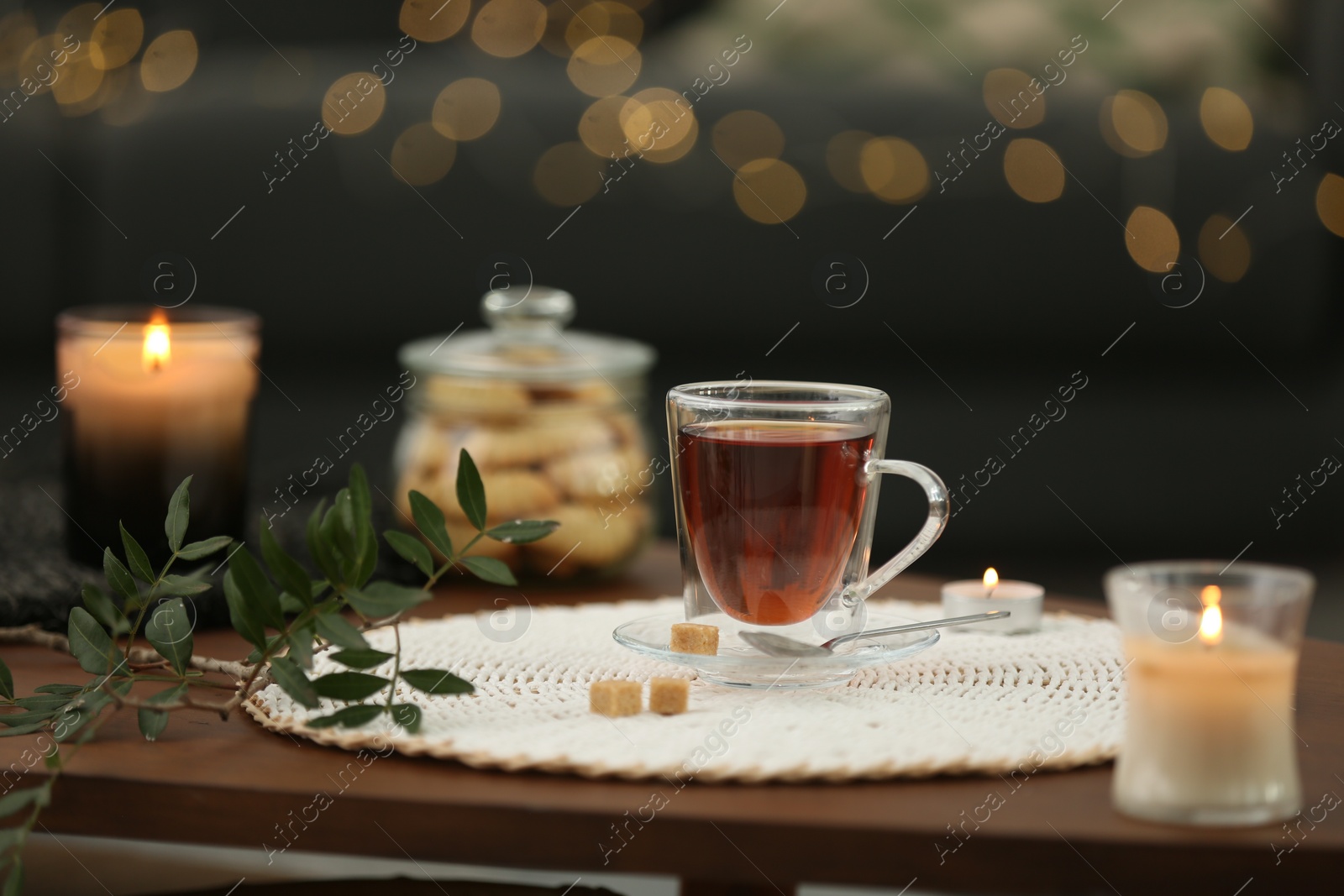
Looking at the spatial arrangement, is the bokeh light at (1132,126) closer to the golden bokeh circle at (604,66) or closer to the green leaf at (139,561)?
the golden bokeh circle at (604,66)

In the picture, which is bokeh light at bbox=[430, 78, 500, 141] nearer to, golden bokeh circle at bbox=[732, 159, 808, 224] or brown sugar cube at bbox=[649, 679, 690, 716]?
golden bokeh circle at bbox=[732, 159, 808, 224]

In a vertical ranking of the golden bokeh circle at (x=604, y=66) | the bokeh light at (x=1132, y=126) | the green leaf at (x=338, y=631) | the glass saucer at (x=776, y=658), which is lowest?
the glass saucer at (x=776, y=658)

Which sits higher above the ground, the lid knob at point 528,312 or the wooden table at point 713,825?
the lid knob at point 528,312

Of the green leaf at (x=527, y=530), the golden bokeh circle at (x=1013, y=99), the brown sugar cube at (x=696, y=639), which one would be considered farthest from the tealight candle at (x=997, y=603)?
the golden bokeh circle at (x=1013, y=99)

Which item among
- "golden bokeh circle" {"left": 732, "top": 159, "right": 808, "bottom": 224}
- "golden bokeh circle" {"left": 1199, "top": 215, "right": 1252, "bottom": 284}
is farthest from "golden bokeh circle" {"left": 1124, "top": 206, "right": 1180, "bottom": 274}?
"golden bokeh circle" {"left": 732, "top": 159, "right": 808, "bottom": 224}

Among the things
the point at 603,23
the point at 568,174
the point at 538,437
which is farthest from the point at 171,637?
the point at 603,23

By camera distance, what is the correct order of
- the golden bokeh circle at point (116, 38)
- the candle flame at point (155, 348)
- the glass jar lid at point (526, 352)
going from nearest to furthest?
the candle flame at point (155, 348), the glass jar lid at point (526, 352), the golden bokeh circle at point (116, 38)

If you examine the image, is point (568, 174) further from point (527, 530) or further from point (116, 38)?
point (527, 530)
